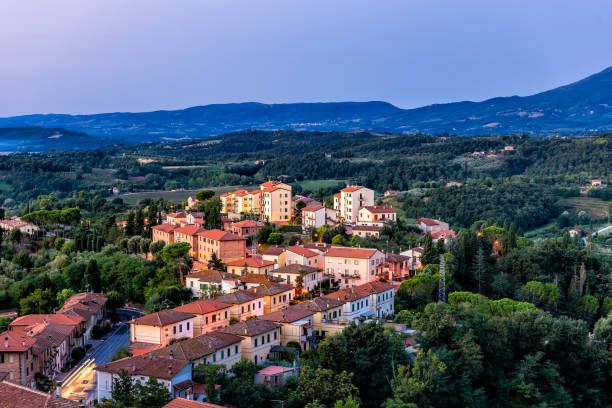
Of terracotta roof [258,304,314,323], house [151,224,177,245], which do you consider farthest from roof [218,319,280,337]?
house [151,224,177,245]

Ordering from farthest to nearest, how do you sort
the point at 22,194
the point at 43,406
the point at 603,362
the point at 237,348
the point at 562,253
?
the point at 22,194 → the point at 562,253 → the point at 603,362 → the point at 237,348 → the point at 43,406

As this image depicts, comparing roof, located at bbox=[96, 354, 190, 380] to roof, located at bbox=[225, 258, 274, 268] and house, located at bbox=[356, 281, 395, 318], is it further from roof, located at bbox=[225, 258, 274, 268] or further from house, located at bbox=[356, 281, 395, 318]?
roof, located at bbox=[225, 258, 274, 268]

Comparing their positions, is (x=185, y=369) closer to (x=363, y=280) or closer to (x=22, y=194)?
(x=363, y=280)

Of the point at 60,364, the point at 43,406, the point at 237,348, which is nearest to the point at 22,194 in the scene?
the point at 60,364

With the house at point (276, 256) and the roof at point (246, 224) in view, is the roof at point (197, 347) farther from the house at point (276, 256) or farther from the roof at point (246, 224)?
the roof at point (246, 224)

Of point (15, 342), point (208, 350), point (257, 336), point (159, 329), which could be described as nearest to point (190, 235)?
point (159, 329)
